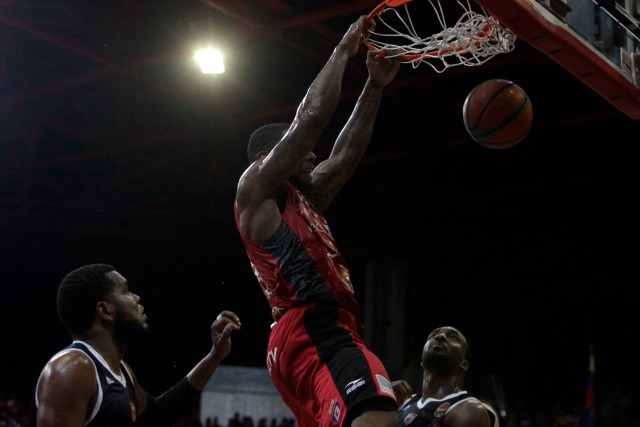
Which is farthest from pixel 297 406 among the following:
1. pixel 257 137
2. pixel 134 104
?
pixel 134 104

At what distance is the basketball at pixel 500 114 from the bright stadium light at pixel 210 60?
529cm

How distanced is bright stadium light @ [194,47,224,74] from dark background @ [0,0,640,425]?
0.48ft

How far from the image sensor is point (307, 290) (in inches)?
138

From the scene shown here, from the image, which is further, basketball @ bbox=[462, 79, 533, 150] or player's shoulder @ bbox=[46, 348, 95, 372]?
basketball @ bbox=[462, 79, 533, 150]

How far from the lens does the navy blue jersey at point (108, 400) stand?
10.5ft

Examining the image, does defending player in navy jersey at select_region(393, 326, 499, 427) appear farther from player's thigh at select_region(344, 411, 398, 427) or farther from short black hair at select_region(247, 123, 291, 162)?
short black hair at select_region(247, 123, 291, 162)

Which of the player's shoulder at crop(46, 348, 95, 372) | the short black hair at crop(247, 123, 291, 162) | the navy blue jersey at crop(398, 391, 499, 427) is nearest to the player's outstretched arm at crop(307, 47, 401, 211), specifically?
the short black hair at crop(247, 123, 291, 162)

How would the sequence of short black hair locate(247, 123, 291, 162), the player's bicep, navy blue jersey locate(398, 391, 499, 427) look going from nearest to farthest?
the player's bicep
short black hair locate(247, 123, 291, 162)
navy blue jersey locate(398, 391, 499, 427)

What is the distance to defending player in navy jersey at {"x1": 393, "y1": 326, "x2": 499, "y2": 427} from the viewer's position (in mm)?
4441

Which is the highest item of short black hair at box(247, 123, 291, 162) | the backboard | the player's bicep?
the backboard

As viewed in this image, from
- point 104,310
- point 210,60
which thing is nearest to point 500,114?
point 104,310

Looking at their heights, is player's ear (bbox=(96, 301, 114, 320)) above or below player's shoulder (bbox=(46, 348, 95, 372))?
above

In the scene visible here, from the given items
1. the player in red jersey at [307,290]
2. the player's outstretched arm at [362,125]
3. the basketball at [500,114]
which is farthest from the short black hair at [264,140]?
the basketball at [500,114]

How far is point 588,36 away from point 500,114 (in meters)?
0.67
